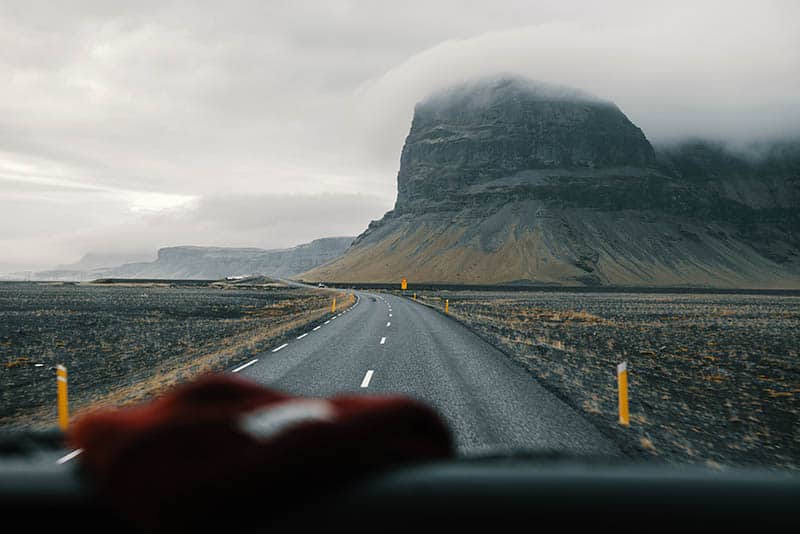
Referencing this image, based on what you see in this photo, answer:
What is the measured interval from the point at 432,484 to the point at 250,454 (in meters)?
0.42

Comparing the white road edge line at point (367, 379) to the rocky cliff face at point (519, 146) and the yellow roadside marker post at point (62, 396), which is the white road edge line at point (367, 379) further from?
the rocky cliff face at point (519, 146)

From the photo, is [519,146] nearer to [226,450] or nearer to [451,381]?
[451,381]

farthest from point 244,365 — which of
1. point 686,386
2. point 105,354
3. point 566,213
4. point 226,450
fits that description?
point 566,213

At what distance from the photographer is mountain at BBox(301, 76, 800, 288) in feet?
482

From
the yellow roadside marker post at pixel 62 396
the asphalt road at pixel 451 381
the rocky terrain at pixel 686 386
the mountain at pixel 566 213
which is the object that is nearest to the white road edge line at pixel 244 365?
the asphalt road at pixel 451 381

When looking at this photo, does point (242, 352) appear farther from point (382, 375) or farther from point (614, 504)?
point (614, 504)

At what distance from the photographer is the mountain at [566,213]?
147m

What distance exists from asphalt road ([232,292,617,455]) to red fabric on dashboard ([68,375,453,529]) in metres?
3.26

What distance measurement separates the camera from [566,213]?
540 ft

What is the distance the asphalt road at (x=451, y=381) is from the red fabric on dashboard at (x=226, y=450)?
128 inches

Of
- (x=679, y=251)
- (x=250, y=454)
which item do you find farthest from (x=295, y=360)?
(x=679, y=251)

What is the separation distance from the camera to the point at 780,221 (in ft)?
604

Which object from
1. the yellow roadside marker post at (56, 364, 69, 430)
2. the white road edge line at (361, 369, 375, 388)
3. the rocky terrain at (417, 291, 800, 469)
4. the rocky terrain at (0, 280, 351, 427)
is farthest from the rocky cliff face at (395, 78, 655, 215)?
the yellow roadside marker post at (56, 364, 69, 430)

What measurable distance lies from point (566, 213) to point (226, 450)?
174 metres
